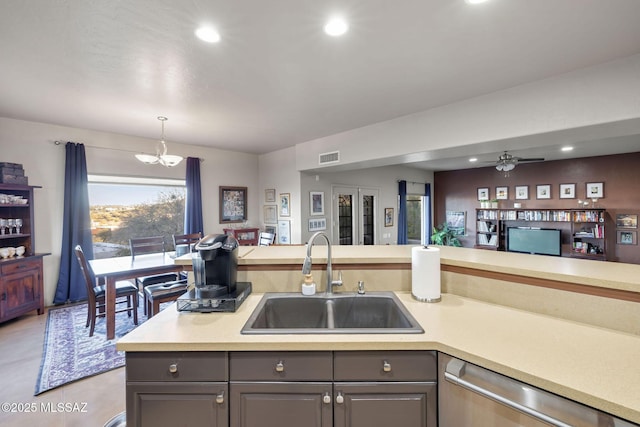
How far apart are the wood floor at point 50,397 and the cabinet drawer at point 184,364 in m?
1.29

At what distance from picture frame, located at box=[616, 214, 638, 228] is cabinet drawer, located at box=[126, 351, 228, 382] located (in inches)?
306

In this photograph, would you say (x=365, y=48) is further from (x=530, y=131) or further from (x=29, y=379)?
(x=29, y=379)

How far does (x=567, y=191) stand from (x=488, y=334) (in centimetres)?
698

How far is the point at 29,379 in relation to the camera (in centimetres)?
236

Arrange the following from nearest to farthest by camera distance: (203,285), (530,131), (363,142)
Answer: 1. (203,285)
2. (530,131)
3. (363,142)

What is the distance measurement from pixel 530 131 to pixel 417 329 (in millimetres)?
2537

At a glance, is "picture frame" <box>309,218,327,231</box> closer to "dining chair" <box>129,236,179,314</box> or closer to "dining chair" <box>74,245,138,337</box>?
"dining chair" <box>129,236,179,314</box>

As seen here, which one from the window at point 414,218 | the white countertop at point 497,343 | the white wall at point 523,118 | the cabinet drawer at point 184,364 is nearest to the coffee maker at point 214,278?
the white countertop at point 497,343

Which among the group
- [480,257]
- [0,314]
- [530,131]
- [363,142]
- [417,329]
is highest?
[363,142]

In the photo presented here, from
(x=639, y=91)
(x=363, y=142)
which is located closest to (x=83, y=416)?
(x=363, y=142)

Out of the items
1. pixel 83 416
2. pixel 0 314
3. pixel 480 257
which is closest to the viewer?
pixel 480 257

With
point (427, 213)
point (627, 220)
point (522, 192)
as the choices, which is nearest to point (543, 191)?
point (522, 192)

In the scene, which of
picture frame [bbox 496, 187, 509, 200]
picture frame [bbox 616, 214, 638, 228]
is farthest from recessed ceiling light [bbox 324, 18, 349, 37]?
picture frame [bbox 616, 214, 638, 228]

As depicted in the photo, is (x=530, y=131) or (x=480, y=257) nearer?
(x=480, y=257)
